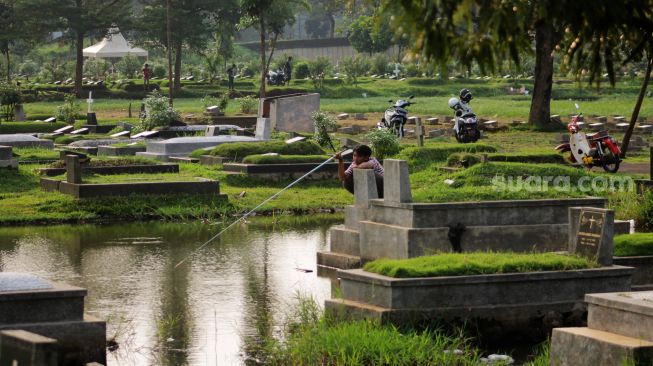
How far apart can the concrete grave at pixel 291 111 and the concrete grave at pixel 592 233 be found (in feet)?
90.7

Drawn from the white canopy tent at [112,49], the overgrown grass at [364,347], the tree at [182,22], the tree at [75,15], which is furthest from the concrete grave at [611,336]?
the white canopy tent at [112,49]

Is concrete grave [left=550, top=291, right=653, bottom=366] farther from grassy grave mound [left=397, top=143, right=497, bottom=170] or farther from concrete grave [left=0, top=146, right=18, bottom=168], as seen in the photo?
concrete grave [left=0, top=146, right=18, bottom=168]

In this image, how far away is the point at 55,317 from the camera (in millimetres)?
11734

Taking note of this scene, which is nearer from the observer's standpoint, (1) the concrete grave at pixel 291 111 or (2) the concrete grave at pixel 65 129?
(1) the concrete grave at pixel 291 111

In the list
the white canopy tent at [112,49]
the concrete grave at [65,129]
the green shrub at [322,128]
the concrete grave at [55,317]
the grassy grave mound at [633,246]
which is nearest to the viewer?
the concrete grave at [55,317]

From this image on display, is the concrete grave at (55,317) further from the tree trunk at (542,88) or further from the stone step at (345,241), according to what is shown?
the tree trunk at (542,88)

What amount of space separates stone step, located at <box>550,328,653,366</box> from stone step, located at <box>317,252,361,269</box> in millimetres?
6051

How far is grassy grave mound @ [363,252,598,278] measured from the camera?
43.6 ft

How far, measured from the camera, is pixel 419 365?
37.7ft

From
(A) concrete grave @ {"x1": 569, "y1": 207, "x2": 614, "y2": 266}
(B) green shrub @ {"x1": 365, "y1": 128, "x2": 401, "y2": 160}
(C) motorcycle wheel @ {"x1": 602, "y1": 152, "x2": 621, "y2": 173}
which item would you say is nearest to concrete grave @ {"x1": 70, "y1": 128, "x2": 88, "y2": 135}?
(B) green shrub @ {"x1": 365, "y1": 128, "x2": 401, "y2": 160}

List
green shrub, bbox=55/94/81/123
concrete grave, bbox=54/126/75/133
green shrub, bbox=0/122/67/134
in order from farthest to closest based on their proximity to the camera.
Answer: green shrub, bbox=55/94/81/123 → concrete grave, bbox=54/126/75/133 → green shrub, bbox=0/122/67/134

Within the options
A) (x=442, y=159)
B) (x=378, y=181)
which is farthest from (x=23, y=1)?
(x=378, y=181)

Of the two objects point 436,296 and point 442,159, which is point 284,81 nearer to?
point 442,159

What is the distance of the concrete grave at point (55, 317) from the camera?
454 inches
